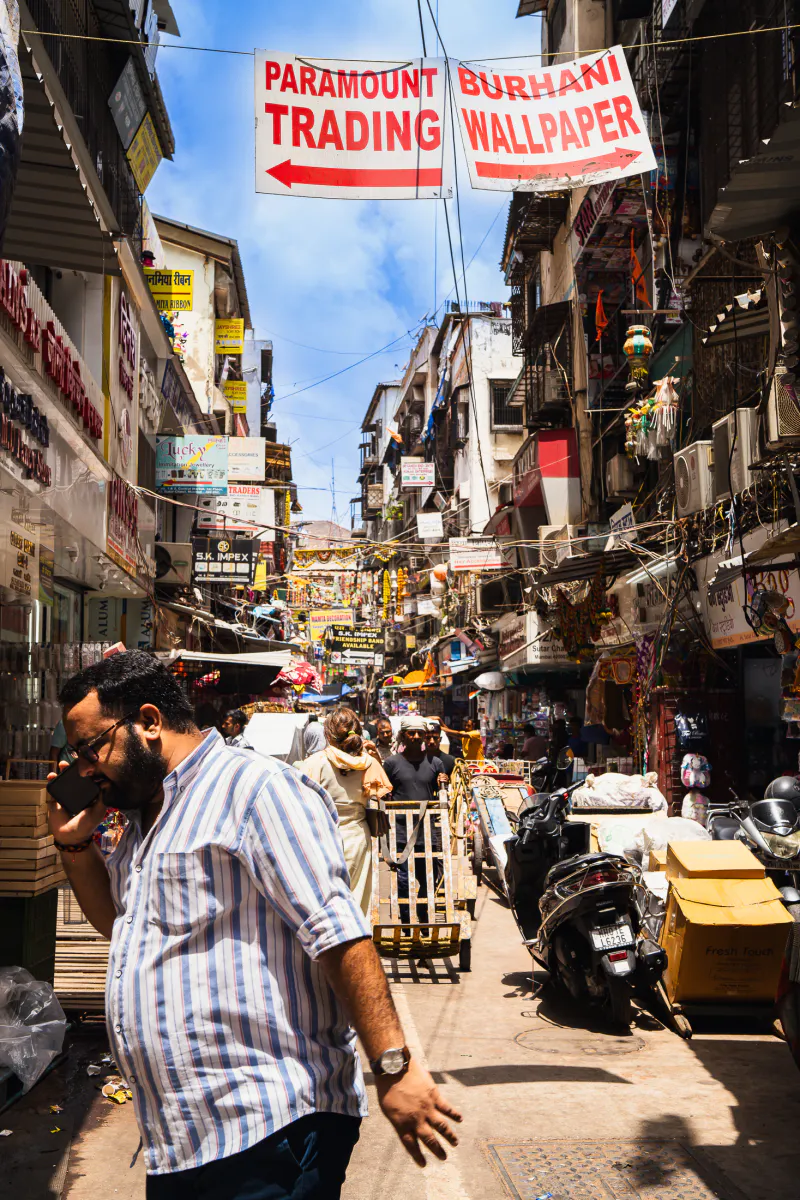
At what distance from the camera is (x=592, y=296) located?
21.0 meters

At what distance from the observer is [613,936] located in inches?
262

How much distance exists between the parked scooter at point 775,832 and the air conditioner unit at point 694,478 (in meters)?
5.24

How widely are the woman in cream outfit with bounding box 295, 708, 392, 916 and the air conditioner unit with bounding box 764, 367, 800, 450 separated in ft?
12.6

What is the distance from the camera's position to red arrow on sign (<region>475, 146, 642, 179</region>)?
26.3 feet

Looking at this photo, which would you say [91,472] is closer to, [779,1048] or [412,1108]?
[779,1048]

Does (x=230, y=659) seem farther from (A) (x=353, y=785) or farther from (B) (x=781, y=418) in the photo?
(B) (x=781, y=418)

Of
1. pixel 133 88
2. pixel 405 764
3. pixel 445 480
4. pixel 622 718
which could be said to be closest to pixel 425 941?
pixel 405 764

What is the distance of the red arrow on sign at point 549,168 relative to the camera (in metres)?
8.02

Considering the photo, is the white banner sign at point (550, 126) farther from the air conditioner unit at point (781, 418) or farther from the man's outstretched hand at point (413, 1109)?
the man's outstretched hand at point (413, 1109)

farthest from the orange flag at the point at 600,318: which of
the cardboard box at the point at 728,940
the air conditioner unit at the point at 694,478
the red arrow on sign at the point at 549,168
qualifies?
the cardboard box at the point at 728,940

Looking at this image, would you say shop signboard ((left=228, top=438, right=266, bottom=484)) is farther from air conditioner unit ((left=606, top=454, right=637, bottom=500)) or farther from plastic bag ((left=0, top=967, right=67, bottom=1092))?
plastic bag ((left=0, top=967, right=67, bottom=1092))

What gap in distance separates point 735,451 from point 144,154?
9681mm

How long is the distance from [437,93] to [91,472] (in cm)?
569

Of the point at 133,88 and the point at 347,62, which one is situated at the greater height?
the point at 133,88
